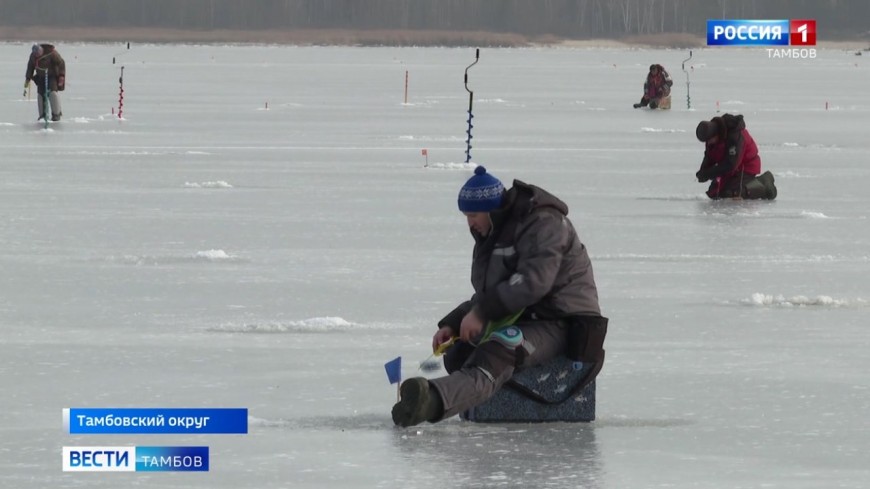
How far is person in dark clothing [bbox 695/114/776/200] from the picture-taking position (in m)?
19.1

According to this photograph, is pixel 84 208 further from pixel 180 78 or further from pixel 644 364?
pixel 180 78

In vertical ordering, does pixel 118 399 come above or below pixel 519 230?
below

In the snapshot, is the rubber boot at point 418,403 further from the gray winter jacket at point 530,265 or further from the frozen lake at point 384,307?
the gray winter jacket at point 530,265

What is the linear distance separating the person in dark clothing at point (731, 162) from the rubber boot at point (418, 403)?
11733 millimetres

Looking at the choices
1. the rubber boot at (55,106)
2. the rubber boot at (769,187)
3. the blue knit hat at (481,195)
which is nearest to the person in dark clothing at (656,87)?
the rubber boot at (55,106)

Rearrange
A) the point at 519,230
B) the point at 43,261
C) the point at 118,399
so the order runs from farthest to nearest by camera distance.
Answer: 1. the point at 43,261
2. the point at 118,399
3. the point at 519,230

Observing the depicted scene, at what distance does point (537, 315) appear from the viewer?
7.66 metres

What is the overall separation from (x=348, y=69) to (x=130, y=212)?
69.2m

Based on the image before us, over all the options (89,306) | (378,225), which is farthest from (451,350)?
(378,225)

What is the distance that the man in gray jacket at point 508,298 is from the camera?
7.38 metres

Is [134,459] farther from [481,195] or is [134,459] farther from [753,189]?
[753,189]

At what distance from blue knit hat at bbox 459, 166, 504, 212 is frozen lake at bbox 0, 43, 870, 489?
33.9 inches
